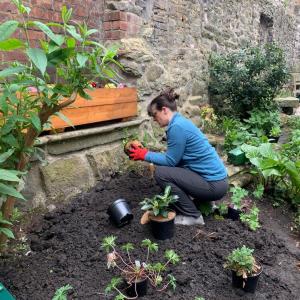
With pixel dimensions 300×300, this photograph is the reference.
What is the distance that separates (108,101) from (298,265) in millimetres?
2091

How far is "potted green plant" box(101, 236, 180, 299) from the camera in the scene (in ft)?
6.80

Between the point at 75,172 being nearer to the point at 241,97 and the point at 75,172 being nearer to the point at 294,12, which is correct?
the point at 241,97

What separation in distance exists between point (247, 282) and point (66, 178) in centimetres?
166

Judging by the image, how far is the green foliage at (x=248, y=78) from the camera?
5.96 metres

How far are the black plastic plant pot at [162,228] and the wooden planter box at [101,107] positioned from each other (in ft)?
3.55

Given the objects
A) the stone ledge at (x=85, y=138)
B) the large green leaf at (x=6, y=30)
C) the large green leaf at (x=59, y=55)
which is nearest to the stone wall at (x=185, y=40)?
the stone ledge at (x=85, y=138)

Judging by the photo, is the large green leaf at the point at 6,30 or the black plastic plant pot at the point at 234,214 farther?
the black plastic plant pot at the point at 234,214

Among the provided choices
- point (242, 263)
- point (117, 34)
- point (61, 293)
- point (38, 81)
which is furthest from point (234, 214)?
point (117, 34)

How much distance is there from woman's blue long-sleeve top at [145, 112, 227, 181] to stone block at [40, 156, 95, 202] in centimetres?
64

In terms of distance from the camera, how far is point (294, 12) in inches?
407

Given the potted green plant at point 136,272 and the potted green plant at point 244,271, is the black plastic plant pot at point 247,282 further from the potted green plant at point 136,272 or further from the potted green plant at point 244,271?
the potted green plant at point 136,272

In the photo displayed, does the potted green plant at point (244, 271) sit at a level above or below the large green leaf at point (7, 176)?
below

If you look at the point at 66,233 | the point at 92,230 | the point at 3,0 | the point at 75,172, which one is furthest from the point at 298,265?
the point at 3,0

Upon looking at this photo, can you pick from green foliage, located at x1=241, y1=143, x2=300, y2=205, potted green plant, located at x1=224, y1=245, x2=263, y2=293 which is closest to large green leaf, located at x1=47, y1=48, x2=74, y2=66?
potted green plant, located at x1=224, y1=245, x2=263, y2=293
